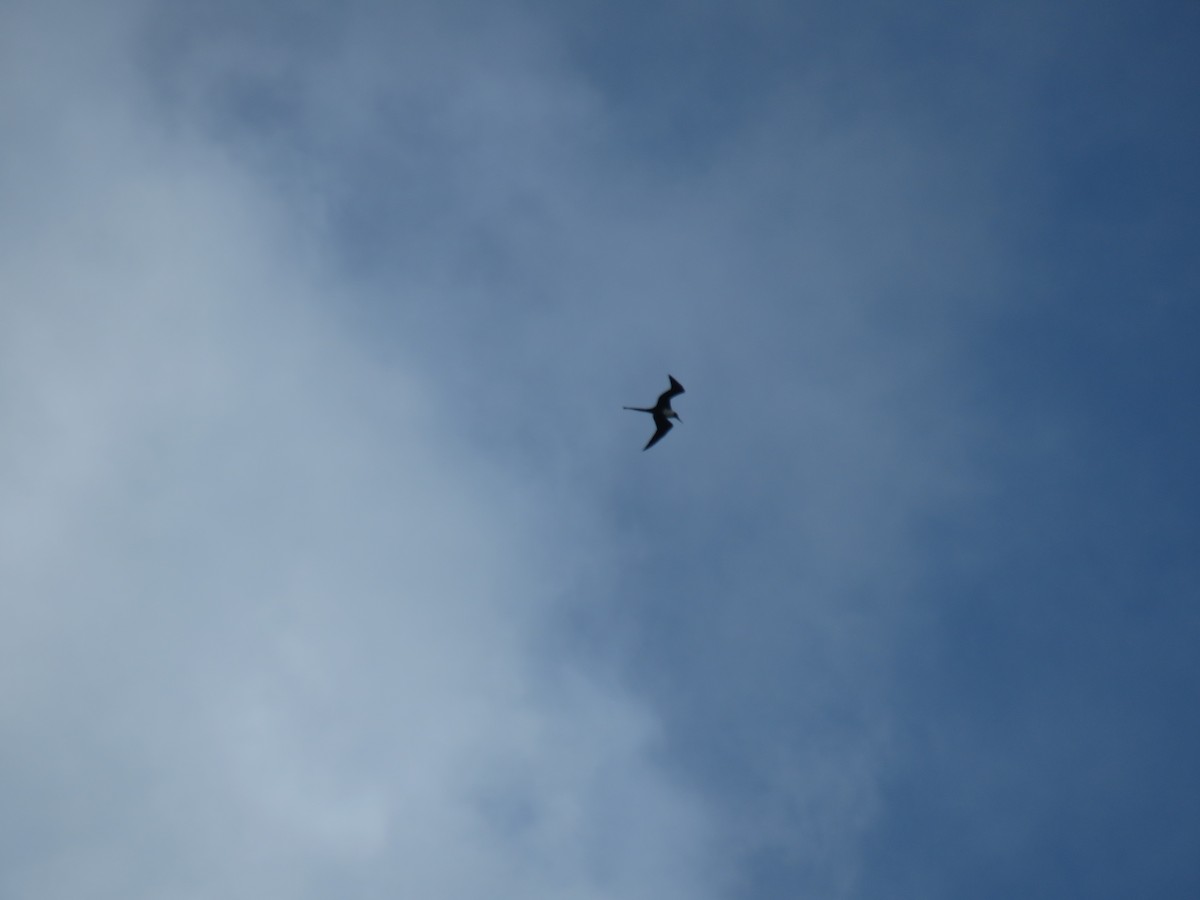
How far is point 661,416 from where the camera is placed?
68188mm
